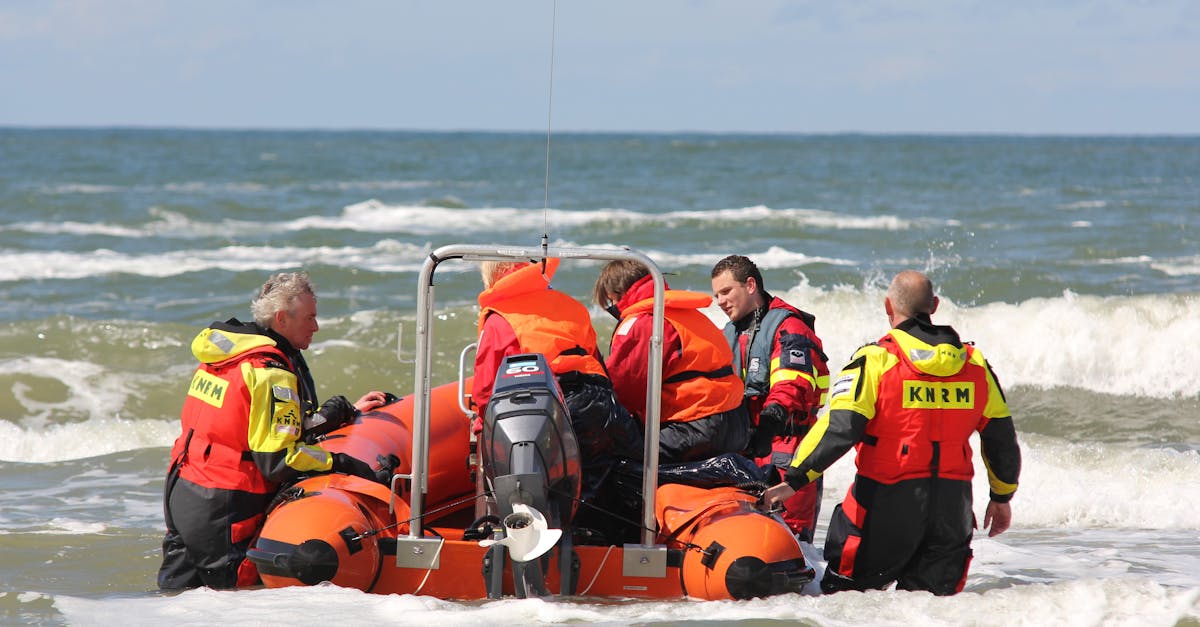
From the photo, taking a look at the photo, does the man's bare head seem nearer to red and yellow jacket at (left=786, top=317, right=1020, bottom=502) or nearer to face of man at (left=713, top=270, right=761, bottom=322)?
red and yellow jacket at (left=786, top=317, right=1020, bottom=502)

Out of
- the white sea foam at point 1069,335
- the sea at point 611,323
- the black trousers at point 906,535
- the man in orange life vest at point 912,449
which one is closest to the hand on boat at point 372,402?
the sea at point 611,323

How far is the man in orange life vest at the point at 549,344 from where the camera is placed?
3.66 metres

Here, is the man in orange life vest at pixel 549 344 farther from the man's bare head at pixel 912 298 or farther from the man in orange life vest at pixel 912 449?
the man's bare head at pixel 912 298

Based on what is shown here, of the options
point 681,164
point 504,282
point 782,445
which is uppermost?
point 681,164

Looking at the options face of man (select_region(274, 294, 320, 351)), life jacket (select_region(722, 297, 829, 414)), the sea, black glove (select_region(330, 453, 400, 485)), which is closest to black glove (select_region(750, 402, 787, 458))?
life jacket (select_region(722, 297, 829, 414))

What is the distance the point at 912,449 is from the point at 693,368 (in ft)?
2.30

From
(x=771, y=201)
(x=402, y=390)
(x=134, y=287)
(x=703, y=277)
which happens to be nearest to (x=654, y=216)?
(x=771, y=201)

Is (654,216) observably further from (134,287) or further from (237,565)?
(237,565)

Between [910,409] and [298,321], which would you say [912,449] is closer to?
[910,409]

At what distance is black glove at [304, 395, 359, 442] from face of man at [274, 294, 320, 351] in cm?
30

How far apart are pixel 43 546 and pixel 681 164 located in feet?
113

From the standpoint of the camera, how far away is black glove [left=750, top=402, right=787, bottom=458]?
14.2 ft

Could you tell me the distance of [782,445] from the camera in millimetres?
4520

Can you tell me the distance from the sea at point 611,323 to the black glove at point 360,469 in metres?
0.48
